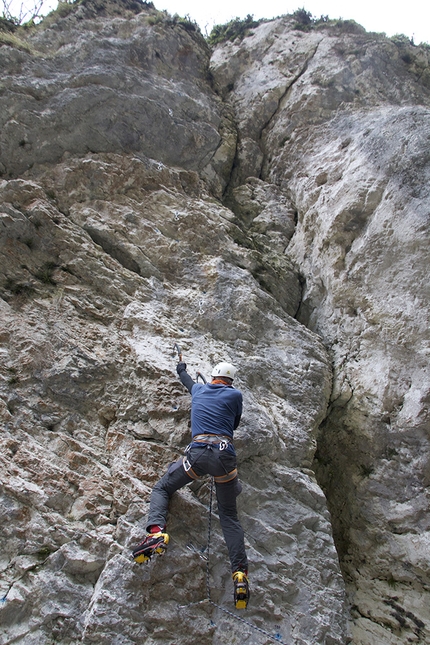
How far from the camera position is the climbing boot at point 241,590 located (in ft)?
11.9

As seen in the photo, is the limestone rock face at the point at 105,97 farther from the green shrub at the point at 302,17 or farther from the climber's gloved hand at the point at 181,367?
the climber's gloved hand at the point at 181,367

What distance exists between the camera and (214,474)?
3.91m

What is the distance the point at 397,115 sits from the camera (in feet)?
23.6

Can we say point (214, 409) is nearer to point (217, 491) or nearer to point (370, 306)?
point (217, 491)

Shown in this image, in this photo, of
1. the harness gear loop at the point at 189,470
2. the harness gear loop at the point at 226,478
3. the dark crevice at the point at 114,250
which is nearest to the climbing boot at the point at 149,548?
the harness gear loop at the point at 189,470

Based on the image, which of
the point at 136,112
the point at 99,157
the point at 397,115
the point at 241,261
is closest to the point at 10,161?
the point at 99,157

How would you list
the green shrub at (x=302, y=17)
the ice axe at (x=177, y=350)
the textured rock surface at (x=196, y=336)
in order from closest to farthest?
the textured rock surface at (x=196, y=336), the ice axe at (x=177, y=350), the green shrub at (x=302, y=17)

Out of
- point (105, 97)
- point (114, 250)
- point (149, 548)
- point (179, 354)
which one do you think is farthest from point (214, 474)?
point (105, 97)

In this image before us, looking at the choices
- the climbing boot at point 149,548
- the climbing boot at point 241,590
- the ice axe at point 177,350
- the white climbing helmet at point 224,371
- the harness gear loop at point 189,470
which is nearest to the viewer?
the climbing boot at point 149,548

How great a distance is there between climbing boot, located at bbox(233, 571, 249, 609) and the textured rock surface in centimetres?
24

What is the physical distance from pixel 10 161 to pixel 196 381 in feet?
16.6

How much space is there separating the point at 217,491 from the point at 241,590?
0.83 meters

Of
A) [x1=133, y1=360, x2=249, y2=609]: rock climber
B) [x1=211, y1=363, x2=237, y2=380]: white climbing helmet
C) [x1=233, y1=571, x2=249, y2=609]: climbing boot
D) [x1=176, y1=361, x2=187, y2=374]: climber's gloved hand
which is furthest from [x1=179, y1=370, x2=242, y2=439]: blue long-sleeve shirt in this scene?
[x1=233, y1=571, x2=249, y2=609]: climbing boot

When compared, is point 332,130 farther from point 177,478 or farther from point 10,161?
point 177,478
